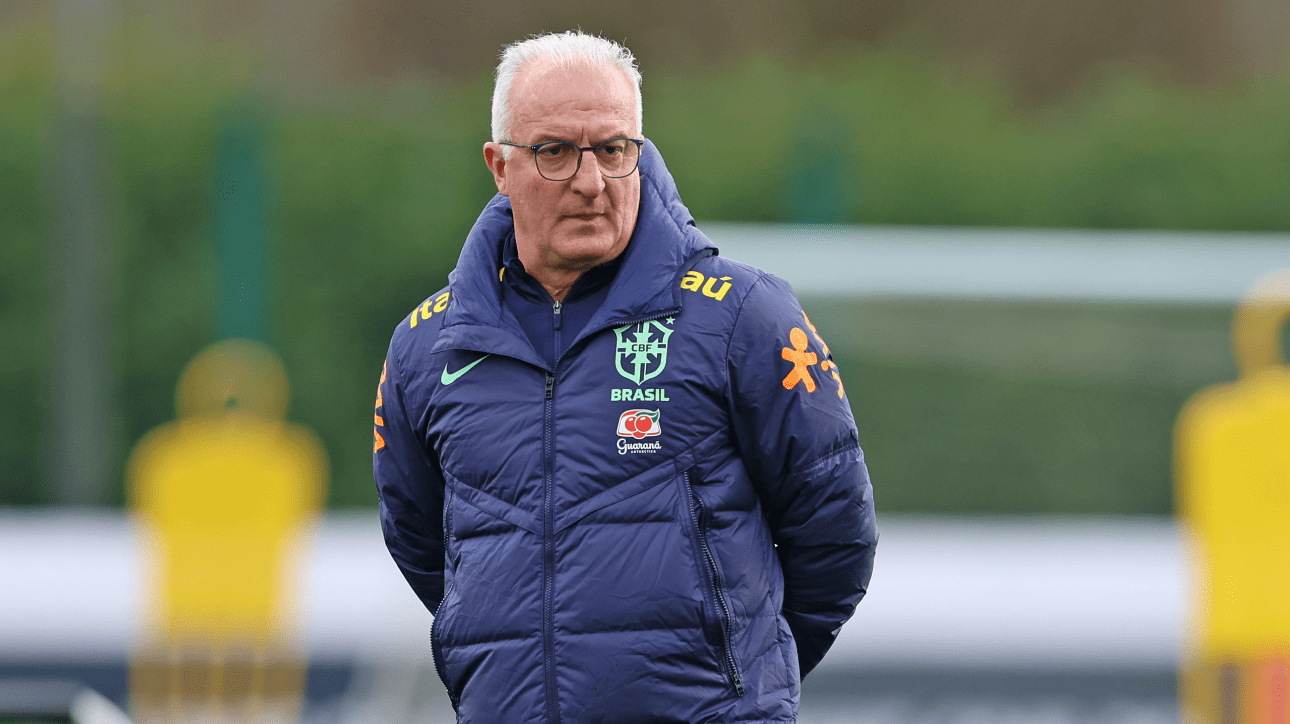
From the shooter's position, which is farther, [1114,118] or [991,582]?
[1114,118]

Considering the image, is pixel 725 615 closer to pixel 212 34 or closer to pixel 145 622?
pixel 145 622

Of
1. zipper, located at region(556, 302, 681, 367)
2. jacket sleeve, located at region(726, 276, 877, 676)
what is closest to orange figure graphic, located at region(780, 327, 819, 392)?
jacket sleeve, located at region(726, 276, 877, 676)

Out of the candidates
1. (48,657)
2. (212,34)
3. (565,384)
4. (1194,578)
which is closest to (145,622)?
(48,657)

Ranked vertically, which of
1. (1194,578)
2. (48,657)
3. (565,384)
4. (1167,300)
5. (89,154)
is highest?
(89,154)

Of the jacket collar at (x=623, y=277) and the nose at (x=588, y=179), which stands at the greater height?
the nose at (x=588, y=179)

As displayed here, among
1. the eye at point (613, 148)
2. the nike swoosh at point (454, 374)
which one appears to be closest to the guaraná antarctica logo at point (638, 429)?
the nike swoosh at point (454, 374)

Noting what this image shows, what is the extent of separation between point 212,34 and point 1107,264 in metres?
5.86

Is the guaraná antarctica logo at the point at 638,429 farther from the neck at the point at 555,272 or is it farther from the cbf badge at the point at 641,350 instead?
the neck at the point at 555,272

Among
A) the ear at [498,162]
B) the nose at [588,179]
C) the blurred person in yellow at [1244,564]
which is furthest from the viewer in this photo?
the blurred person in yellow at [1244,564]

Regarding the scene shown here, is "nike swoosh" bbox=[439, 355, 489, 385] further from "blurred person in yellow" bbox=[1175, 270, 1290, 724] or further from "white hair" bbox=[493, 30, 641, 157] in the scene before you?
"blurred person in yellow" bbox=[1175, 270, 1290, 724]

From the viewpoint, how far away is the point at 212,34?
1001cm

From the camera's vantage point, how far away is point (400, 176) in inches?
360

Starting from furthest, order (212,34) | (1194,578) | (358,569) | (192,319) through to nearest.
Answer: (212,34) < (192,319) < (358,569) < (1194,578)

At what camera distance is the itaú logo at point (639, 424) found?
1.84 meters
